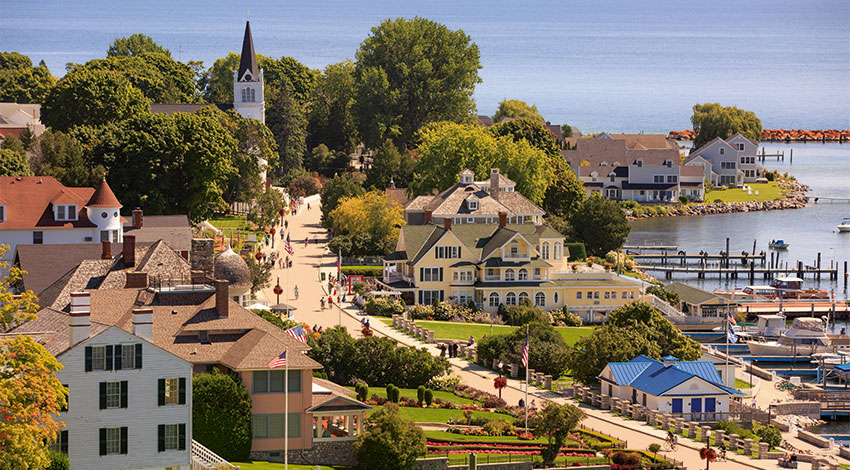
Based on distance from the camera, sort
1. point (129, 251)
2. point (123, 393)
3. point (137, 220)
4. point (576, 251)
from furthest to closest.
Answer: point (576, 251), point (137, 220), point (129, 251), point (123, 393)

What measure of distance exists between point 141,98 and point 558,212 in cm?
4054

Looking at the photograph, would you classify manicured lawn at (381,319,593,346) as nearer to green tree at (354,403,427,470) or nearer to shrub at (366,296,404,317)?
shrub at (366,296,404,317)

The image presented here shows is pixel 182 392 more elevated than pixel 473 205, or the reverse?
pixel 473 205

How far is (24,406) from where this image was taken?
144ft

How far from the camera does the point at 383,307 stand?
3615 inches

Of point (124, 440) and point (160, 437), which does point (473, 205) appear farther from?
point (124, 440)

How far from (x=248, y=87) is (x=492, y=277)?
215ft

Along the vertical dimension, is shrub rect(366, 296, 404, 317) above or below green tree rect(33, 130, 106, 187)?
below

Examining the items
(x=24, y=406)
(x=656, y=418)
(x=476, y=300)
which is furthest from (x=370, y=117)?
(x=24, y=406)

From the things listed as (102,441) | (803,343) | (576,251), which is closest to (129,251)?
(102,441)

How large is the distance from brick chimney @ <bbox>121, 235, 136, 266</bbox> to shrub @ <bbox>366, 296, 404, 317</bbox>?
24.9 metres

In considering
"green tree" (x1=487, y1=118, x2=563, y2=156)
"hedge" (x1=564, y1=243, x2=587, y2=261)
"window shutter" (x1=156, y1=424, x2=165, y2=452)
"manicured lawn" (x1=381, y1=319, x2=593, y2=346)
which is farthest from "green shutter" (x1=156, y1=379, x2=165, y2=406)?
"green tree" (x1=487, y1=118, x2=563, y2=156)

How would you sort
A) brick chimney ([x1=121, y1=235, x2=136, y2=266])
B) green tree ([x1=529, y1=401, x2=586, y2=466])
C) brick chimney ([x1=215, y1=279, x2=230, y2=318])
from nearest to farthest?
brick chimney ([x1=215, y1=279, x2=230, y2=318]) → green tree ([x1=529, y1=401, x2=586, y2=466]) → brick chimney ([x1=121, y1=235, x2=136, y2=266])

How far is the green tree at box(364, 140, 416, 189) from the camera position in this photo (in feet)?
461
